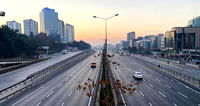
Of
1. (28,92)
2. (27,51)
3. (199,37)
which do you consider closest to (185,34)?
(199,37)

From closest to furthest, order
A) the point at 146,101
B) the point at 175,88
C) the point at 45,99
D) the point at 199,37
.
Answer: the point at 146,101, the point at 45,99, the point at 175,88, the point at 199,37


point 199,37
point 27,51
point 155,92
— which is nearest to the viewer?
point 155,92

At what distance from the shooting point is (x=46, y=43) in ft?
421

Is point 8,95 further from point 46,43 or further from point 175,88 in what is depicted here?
point 46,43

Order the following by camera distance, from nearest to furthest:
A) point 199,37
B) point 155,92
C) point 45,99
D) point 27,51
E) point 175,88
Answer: point 45,99, point 155,92, point 175,88, point 27,51, point 199,37

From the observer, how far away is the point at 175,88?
27.3 m

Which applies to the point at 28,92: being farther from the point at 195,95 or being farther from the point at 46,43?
the point at 46,43

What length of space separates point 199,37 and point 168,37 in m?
23.4

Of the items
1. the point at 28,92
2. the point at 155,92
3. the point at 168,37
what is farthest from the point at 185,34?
the point at 28,92

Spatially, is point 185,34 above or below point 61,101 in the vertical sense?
above

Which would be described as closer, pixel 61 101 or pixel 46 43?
pixel 61 101

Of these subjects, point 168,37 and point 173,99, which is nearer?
Result: point 173,99

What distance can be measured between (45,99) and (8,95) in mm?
5399

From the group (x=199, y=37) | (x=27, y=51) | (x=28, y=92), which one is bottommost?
(x=28, y=92)
